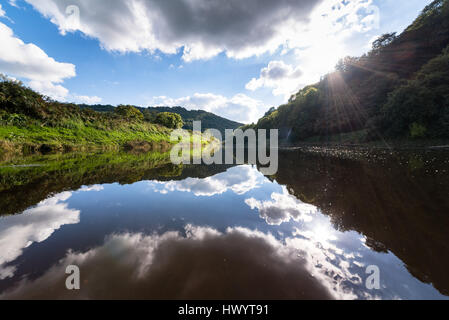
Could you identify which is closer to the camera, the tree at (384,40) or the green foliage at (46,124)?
the green foliage at (46,124)

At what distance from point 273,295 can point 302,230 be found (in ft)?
6.68

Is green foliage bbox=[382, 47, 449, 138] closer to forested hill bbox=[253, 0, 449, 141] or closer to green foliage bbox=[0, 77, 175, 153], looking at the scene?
forested hill bbox=[253, 0, 449, 141]

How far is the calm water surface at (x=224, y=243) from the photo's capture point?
2.08m

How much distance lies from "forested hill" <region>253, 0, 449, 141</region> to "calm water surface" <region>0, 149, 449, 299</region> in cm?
2614

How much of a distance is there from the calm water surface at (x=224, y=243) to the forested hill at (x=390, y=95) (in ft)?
85.8

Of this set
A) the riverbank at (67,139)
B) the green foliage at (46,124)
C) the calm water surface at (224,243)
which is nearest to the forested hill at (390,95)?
the calm water surface at (224,243)

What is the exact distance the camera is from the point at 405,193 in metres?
5.59

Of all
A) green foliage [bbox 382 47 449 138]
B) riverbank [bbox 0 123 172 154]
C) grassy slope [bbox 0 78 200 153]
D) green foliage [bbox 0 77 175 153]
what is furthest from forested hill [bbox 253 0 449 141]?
green foliage [bbox 0 77 175 153]

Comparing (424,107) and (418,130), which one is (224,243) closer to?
(418,130)

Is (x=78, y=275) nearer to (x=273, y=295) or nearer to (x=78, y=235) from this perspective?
(x=78, y=235)

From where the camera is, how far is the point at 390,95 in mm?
32031

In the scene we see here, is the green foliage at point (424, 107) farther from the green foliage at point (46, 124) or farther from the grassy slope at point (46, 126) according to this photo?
the green foliage at point (46, 124)

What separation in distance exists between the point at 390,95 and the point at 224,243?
4503 cm
